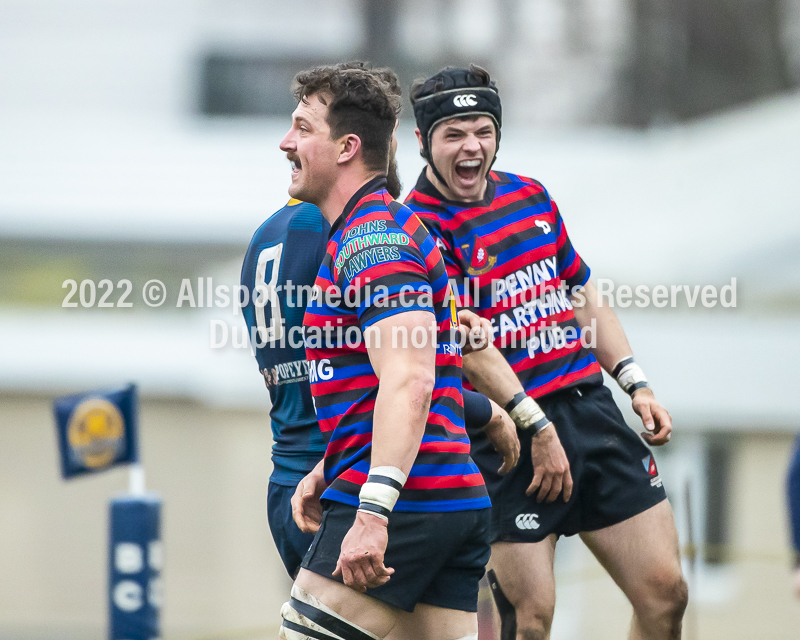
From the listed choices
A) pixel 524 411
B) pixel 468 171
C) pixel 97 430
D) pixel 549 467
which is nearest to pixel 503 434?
pixel 524 411

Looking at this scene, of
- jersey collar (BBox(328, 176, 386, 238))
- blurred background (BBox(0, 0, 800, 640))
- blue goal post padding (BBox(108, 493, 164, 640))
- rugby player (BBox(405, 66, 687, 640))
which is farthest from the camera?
blurred background (BBox(0, 0, 800, 640))

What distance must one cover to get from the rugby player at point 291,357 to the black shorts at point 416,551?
432mm

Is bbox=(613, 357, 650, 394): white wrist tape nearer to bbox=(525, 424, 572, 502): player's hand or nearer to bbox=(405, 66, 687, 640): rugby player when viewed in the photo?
bbox=(405, 66, 687, 640): rugby player

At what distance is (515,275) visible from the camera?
3.48 metres

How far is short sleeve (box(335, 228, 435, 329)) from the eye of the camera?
2428mm

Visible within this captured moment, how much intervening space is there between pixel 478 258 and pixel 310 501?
107 cm

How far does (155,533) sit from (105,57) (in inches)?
586

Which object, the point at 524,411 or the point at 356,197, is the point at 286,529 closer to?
the point at 524,411

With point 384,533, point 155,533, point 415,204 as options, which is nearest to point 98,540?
point 155,533

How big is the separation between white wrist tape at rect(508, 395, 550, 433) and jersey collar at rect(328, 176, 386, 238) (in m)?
0.96

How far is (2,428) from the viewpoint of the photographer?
11.9 metres

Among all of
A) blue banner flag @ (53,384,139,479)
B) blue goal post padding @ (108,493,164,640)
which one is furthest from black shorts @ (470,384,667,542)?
blue banner flag @ (53,384,139,479)

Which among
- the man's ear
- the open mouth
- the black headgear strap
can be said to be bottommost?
the man's ear

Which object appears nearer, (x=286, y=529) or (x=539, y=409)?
(x=286, y=529)
